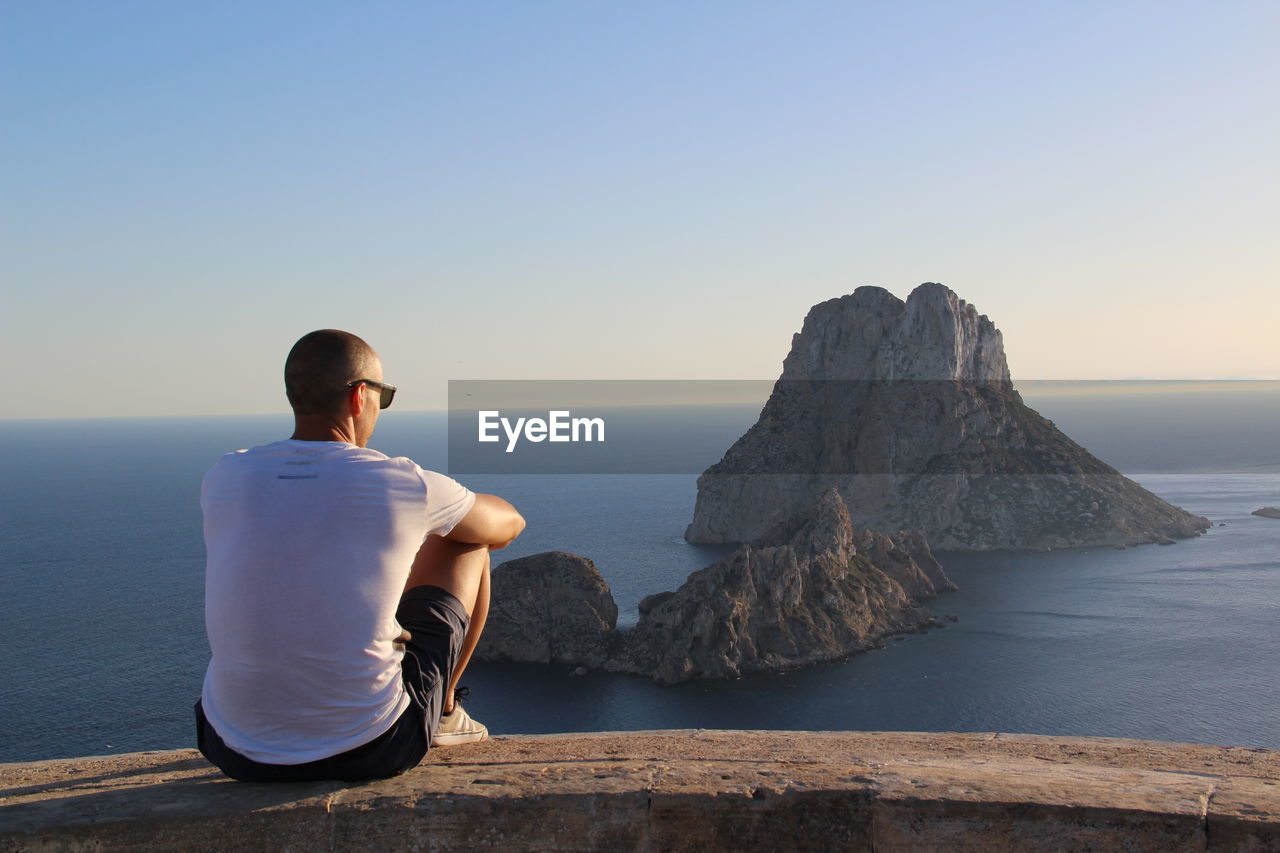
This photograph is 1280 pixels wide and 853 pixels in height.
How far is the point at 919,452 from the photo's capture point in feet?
341

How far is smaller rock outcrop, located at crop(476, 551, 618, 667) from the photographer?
165 ft

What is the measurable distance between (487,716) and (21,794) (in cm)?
3919

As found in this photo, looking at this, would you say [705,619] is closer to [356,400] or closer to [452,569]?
[452,569]

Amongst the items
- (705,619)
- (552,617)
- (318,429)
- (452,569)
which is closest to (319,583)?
(318,429)

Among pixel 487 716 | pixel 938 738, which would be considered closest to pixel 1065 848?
pixel 938 738

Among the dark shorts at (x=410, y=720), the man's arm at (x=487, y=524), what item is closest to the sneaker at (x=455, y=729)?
the dark shorts at (x=410, y=720)

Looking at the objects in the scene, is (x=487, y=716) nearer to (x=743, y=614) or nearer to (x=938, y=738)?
(x=743, y=614)

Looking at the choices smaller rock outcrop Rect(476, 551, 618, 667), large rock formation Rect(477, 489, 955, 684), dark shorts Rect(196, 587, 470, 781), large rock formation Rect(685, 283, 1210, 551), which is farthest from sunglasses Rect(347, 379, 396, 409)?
large rock formation Rect(685, 283, 1210, 551)

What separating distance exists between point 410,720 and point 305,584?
753mm

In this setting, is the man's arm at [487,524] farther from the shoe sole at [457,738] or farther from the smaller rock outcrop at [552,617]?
the smaller rock outcrop at [552,617]

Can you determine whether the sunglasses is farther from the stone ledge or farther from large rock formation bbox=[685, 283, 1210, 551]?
large rock formation bbox=[685, 283, 1210, 551]

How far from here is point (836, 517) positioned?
6694cm

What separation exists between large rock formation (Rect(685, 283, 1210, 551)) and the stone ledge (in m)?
93.4

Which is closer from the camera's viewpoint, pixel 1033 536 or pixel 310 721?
pixel 310 721
